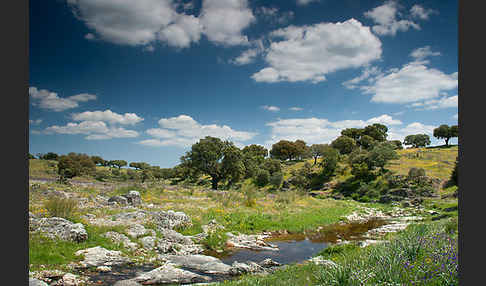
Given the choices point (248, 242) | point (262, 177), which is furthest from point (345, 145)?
point (248, 242)

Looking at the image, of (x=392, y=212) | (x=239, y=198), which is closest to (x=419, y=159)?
(x=392, y=212)

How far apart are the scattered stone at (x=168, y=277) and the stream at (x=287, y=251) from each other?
0.52 metres

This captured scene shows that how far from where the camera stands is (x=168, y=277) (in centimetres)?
914

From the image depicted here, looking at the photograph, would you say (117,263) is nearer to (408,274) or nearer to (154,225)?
(154,225)

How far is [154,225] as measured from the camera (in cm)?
1505

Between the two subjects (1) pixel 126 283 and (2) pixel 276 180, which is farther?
(2) pixel 276 180

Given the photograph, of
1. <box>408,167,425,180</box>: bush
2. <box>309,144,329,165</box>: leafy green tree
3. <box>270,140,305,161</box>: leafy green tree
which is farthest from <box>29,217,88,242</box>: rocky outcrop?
<box>270,140,305,161</box>: leafy green tree

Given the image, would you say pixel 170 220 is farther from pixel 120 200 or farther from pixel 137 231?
pixel 120 200

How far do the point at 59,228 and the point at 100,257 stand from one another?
2.86 meters

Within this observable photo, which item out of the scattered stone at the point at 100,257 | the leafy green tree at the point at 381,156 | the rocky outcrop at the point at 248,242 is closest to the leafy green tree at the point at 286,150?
the leafy green tree at the point at 381,156

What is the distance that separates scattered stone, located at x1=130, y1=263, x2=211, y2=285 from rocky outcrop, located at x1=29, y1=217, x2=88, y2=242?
4.64 metres

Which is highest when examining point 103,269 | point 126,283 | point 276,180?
point 126,283

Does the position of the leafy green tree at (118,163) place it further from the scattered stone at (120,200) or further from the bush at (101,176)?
the scattered stone at (120,200)
